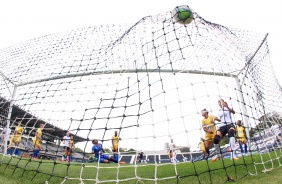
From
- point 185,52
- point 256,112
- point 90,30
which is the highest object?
point 90,30

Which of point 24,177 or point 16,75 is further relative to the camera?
point 16,75

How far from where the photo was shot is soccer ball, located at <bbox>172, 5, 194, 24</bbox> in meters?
5.64

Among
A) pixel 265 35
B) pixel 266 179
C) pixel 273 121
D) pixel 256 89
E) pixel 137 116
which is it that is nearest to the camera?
pixel 266 179

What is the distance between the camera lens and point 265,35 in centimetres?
775

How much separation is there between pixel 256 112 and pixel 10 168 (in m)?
5.92

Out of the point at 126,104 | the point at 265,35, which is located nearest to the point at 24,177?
the point at 126,104

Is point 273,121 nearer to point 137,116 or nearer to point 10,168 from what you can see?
point 137,116

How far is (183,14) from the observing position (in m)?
5.65

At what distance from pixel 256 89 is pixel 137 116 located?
4.11m

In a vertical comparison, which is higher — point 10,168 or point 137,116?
point 137,116

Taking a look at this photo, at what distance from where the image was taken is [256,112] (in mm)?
6594

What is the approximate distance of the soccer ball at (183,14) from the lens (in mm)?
5641

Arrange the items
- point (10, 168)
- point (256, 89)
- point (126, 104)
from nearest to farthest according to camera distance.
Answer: point (126, 104) < point (10, 168) < point (256, 89)

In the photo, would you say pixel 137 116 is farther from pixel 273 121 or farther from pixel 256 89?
pixel 273 121
